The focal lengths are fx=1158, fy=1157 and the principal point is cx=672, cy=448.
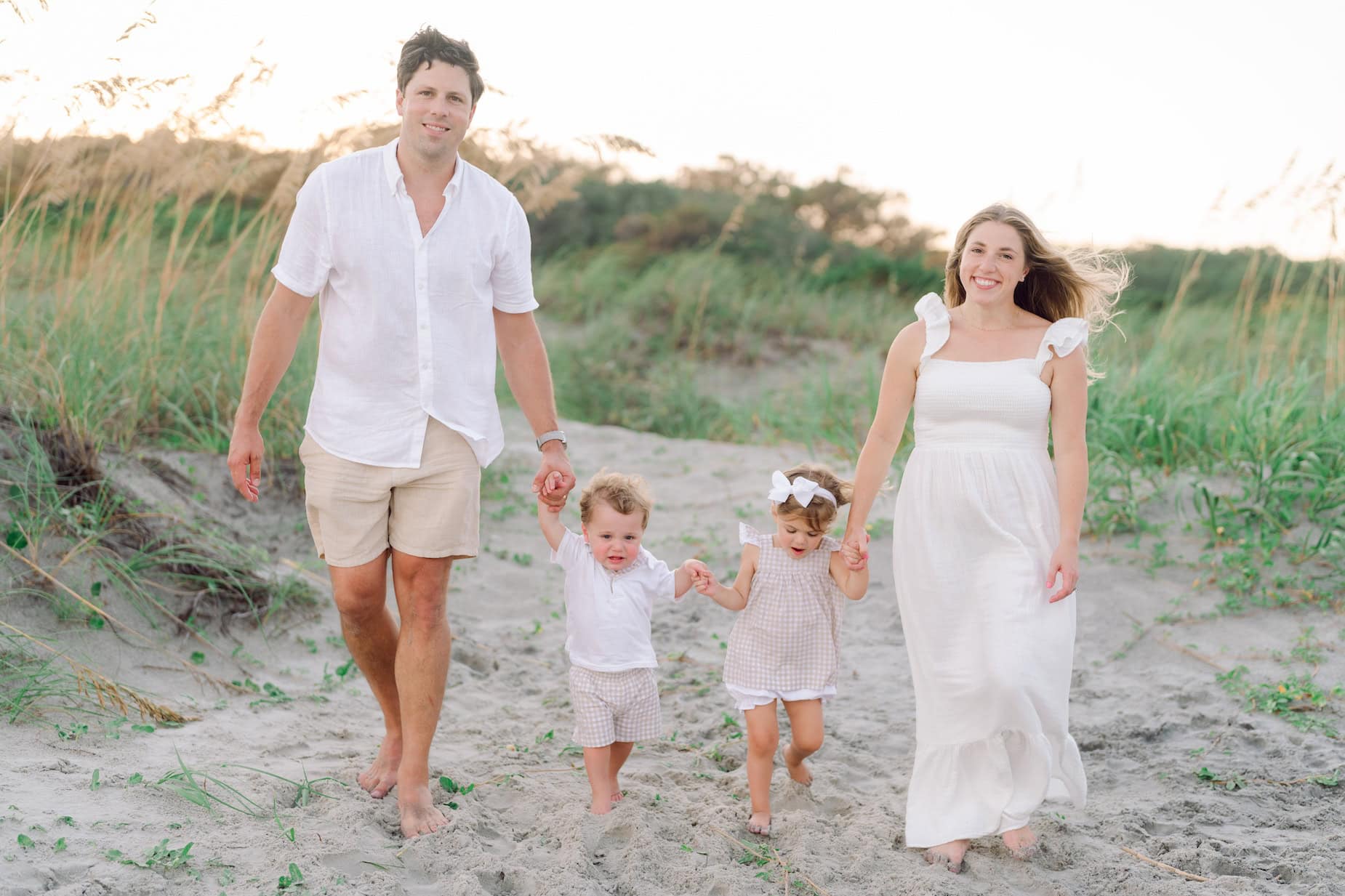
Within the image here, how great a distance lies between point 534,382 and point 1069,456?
165 centimetres

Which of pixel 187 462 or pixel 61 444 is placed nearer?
pixel 61 444

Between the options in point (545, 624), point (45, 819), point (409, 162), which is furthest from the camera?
point (545, 624)

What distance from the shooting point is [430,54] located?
3.27 m

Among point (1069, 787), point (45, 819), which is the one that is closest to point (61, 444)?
point (45, 819)

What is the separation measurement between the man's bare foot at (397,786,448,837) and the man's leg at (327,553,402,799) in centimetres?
22

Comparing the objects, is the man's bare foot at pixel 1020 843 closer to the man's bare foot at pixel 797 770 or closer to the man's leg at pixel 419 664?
the man's bare foot at pixel 797 770

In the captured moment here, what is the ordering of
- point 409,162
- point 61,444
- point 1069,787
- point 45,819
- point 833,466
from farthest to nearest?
point 833,466 → point 61,444 → point 1069,787 → point 409,162 → point 45,819

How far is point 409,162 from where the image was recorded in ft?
10.9

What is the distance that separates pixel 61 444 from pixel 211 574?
2.66ft

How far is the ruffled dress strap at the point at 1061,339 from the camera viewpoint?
348 centimetres

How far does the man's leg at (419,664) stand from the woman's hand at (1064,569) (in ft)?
5.86

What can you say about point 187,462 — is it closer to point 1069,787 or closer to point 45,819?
point 45,819

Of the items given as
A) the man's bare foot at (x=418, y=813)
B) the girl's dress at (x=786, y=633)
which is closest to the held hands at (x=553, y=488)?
the girl's dress at (x=786, y=633)

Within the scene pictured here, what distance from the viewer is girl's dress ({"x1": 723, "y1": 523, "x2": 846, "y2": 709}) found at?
12.1 ft
